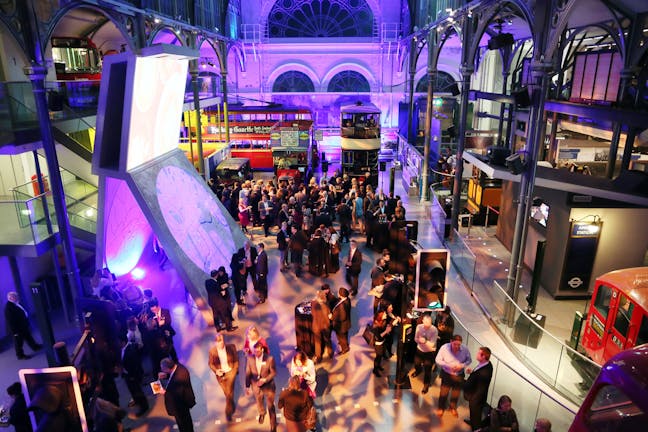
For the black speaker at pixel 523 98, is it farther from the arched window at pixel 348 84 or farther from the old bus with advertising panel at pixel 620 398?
the arched window at pixel 348 84

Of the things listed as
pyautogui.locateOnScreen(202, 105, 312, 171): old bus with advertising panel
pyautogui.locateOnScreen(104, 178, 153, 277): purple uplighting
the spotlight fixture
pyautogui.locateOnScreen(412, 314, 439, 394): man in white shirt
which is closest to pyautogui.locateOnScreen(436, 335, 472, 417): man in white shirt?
pyautogui.locateOnScreen(412, 314, 439, 394): man in white shirt

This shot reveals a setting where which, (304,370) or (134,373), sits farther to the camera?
(134,373)

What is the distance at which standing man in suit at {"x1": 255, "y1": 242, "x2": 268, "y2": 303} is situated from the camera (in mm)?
9664

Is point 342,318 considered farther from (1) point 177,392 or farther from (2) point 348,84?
(2) point 348,84

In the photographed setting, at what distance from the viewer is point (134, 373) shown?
22.8 feet

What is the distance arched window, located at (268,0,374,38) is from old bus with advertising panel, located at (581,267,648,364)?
2627 centimetres

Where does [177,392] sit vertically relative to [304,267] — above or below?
above

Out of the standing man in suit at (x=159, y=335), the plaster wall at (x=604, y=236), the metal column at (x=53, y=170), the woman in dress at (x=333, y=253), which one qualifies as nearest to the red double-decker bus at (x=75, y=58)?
the metal column at (x=53, y=170)

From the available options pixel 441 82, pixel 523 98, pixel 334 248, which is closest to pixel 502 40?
pixel 523 98

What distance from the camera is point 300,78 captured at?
31.4 meters

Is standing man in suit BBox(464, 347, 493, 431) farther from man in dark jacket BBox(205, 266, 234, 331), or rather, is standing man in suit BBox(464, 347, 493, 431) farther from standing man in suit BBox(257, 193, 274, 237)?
standing man in suit BBox(257, 193, 274, 237)

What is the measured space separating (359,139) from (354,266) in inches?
454

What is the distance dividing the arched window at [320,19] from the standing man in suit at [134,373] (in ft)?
90.8

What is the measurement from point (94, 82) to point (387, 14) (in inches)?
859
